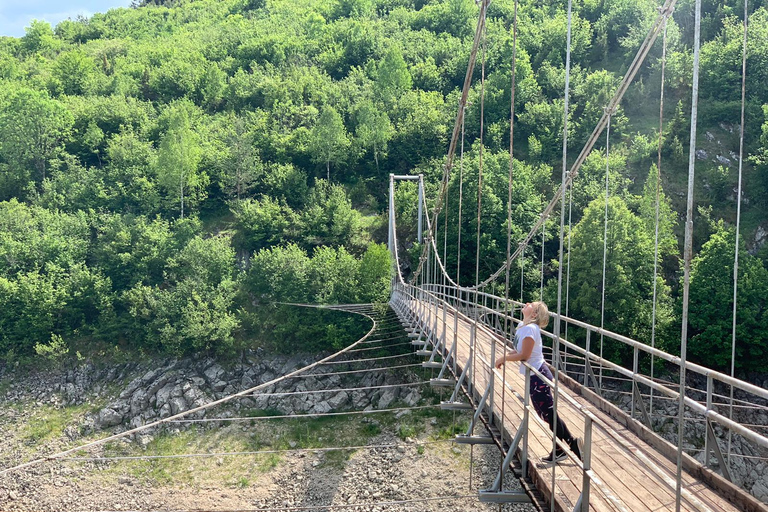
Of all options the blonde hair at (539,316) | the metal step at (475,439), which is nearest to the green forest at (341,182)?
the metal step at (475,439)

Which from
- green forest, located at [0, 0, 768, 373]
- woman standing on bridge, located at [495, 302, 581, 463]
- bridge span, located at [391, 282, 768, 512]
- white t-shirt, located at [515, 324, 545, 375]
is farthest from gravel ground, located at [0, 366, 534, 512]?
white t-shirt, located at [515, 324, 545, 375]

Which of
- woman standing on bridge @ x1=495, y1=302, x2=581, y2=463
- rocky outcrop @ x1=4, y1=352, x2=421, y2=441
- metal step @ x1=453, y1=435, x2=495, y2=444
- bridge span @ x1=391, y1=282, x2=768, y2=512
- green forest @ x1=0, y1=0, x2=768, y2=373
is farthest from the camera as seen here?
green forest @ x1=0, y1=0, x2=768, y2=373

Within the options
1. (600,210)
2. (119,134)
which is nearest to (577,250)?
(600,210)

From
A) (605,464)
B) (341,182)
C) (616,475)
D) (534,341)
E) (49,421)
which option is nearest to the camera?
(616,475)

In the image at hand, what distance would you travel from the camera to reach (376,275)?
2806 centimetres

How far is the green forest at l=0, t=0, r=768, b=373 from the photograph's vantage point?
23906 mm

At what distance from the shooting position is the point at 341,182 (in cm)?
3881

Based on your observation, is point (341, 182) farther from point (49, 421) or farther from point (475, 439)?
point (475, 439)

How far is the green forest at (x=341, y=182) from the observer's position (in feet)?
78.4

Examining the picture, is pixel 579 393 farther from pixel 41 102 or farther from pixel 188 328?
pixel 41 102

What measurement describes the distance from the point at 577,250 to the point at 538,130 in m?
16.4

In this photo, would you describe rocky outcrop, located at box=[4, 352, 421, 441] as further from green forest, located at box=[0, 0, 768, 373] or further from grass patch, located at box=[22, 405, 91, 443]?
green forest, located at box=[0, 0, 768, 373]

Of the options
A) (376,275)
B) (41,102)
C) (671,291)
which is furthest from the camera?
(41,102)

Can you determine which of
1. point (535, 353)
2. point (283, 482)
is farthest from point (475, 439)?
point (283, 482)
